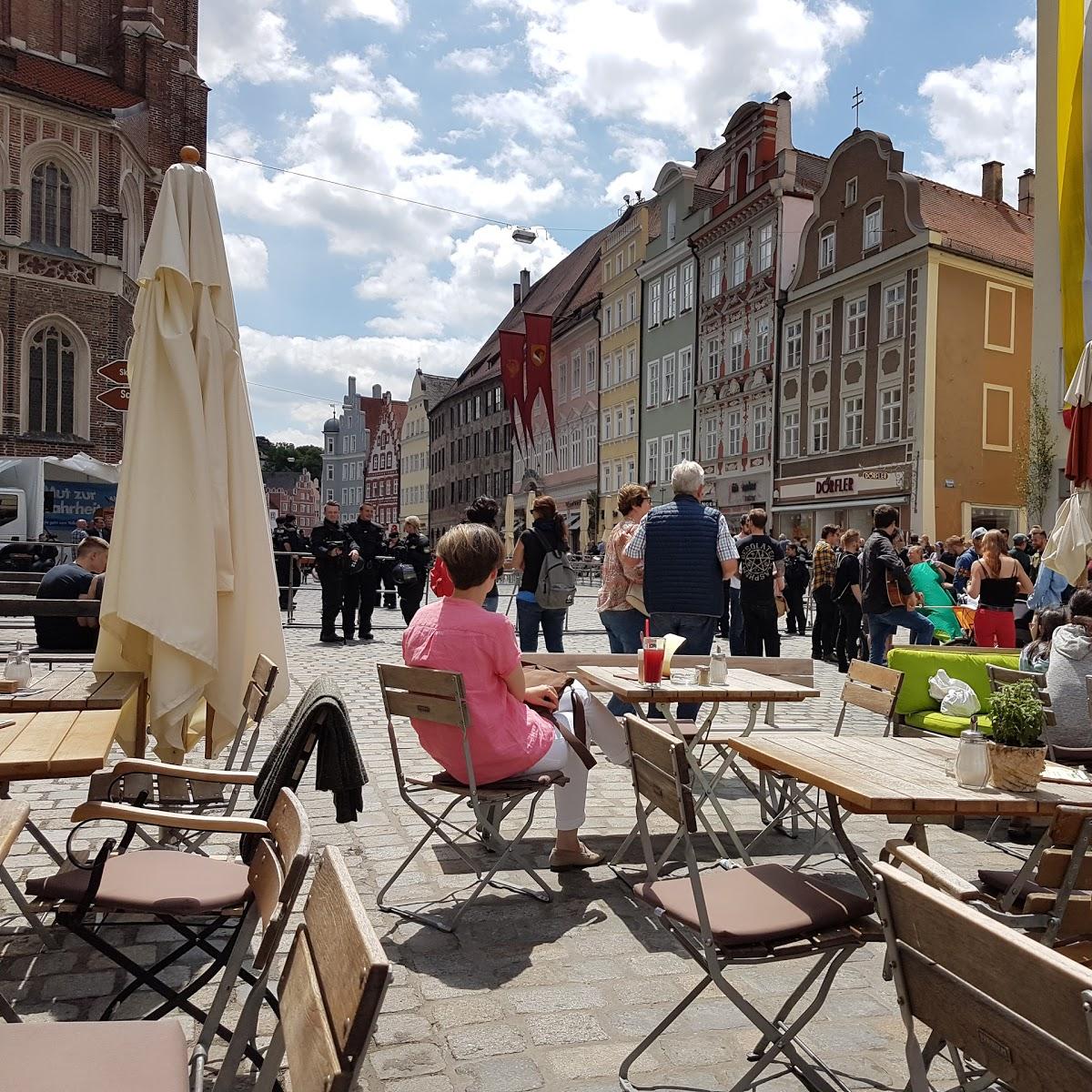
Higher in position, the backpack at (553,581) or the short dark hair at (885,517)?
the short dark hair at (885,517)

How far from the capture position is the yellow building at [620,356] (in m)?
46.9

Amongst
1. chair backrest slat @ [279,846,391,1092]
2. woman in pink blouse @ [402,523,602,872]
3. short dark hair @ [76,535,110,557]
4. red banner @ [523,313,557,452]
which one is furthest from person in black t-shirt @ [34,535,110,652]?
red banner @ [523,313,557,452]

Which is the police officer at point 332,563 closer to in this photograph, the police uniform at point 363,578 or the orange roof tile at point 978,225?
the police uniform at point 363,578

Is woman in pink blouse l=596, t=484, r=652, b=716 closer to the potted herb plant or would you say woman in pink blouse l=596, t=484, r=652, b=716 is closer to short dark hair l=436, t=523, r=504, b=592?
short dark hair l=436, t=523, r=504, b=592

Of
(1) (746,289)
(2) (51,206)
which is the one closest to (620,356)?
(1) (746,289)

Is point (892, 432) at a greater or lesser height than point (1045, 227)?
lesser

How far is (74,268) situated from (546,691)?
32.8 metres

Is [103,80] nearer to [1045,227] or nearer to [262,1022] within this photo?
[1045,227]

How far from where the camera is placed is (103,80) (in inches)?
1410

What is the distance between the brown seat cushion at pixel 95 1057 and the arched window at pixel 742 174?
130 feet

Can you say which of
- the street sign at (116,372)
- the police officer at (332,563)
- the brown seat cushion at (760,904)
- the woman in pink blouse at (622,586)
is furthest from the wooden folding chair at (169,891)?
the police officer at (332,563)

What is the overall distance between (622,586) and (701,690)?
2.91 metres

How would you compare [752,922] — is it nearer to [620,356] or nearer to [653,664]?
[653,664]

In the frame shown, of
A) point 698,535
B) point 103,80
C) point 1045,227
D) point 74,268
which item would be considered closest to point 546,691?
point 698,535
